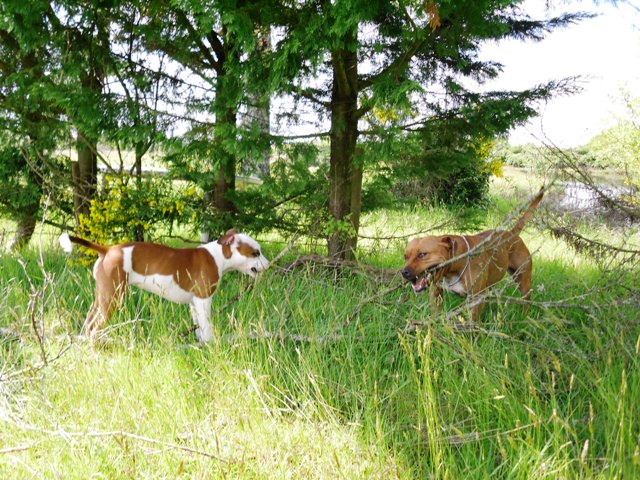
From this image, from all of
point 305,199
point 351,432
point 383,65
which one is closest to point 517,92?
point 383,65

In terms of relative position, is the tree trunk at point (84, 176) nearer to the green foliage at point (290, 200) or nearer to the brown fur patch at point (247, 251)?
the green foliage at point (290, 200)

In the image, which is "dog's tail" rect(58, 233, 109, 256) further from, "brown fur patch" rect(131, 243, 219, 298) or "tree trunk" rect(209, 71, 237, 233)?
"tree trunk" rect(209, 71, 237, 233)

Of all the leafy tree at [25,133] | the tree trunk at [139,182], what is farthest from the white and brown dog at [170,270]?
the leafy tree at [25,133]

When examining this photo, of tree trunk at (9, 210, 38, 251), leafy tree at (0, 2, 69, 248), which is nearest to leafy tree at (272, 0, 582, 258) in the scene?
leafy tree at (0, 2, 69, 248)

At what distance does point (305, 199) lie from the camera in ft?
23.4

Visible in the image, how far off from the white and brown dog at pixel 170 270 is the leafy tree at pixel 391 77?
1440 millimetres

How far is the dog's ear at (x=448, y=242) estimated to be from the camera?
4.34 m

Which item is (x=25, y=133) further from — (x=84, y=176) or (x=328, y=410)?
(x=328, y=410)

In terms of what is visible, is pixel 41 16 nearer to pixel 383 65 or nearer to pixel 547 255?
pixel 383 65

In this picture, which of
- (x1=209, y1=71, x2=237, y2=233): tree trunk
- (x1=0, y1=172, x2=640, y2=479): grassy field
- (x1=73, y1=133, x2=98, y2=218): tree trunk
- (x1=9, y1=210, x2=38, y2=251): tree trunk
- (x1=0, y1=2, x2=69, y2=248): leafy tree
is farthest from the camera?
(x1=9, y1=210, x2=38, y2=251): tree trunk

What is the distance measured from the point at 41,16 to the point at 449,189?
10.9 meters

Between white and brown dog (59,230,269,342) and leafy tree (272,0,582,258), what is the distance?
1.44 m

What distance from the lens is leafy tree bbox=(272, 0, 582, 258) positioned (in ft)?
15.9

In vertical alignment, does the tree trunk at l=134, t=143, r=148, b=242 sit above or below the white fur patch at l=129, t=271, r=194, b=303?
above
